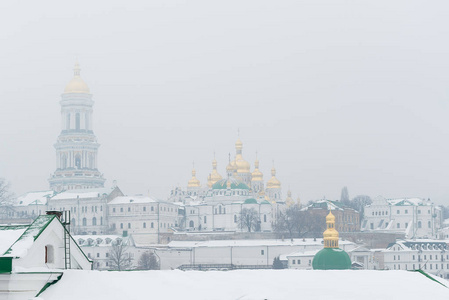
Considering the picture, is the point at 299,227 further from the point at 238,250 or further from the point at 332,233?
the point at 332,233

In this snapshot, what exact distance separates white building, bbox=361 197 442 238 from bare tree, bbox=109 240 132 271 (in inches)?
2061

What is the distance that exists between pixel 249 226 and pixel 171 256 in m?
22.7

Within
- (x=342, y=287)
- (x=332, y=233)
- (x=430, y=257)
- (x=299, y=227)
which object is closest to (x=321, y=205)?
(x=299, y=227)

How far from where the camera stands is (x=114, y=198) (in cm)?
18700

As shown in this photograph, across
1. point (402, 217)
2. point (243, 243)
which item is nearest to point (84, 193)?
point (243, 243)

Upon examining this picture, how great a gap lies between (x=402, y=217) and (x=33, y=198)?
5971 centimetres

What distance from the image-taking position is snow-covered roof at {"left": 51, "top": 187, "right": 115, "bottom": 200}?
186m

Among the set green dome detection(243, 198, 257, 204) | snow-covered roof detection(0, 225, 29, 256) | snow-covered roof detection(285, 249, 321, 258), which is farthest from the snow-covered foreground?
green dome detection(243, 198, 257, 204)

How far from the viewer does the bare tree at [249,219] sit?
593 ft

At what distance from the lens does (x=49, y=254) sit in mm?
18078

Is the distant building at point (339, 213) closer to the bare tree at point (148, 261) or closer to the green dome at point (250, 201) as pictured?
the green dome at point (250, 201)

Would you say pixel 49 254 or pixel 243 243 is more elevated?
pixel 49 254

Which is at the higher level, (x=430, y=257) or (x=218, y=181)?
(x=218, y=181)

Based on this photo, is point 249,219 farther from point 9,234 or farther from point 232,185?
point 9,234
